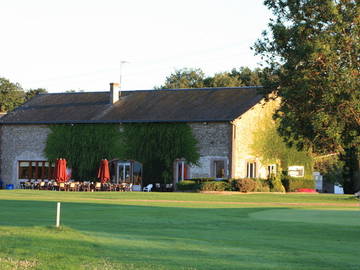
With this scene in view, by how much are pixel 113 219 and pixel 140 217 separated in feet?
3.97

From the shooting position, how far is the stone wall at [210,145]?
51.3 meters

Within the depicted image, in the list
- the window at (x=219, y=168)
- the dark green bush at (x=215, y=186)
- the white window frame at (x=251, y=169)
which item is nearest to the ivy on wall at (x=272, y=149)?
the white window frame at (x=251, y=169)

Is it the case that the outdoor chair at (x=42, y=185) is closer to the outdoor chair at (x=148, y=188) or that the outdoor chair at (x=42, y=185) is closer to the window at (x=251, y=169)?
the outdoor chair at (x=148, y=188)

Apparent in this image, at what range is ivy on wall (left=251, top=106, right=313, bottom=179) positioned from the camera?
55.2 metres

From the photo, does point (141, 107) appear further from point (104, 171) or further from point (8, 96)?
point (8, 96)

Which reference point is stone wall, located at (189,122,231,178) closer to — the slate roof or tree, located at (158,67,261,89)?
the slate roof

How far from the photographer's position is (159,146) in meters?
53.8

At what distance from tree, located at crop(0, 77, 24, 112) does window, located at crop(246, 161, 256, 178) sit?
50.2 m

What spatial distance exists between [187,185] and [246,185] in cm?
382

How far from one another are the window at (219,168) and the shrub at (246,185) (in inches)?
116

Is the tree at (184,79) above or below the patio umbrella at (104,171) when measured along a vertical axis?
above

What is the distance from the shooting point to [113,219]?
2161 centimetres

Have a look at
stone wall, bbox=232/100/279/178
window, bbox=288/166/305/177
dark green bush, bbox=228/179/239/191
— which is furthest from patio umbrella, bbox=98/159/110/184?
window, bbox=288/166/305/177

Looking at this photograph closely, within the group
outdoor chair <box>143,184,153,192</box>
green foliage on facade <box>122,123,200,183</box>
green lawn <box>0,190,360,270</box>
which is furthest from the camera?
outdoor chair <box>143,184,153,192</box>
